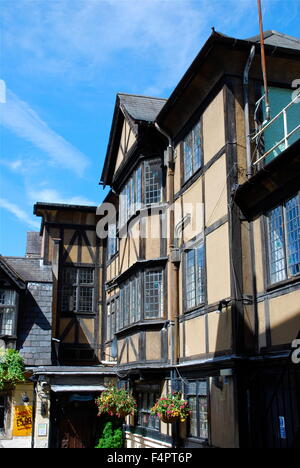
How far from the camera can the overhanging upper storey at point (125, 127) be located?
653 inches

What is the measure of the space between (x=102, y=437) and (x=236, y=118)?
10.6 m

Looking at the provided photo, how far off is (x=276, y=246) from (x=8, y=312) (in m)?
11.7

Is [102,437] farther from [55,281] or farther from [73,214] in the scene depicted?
[73,214]

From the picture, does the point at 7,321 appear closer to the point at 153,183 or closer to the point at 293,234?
the point at 153,183

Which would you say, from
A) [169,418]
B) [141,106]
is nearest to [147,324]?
[169,418]

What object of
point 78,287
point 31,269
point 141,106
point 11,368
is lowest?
point 11,368

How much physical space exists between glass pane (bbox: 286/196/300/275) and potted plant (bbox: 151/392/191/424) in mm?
4339

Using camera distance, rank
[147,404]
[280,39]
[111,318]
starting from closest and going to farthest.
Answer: [280,39] < [147,404] < [111,318]

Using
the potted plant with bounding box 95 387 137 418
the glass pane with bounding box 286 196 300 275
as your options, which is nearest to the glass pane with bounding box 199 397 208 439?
the glass pane with bounding box 286 196 300 275

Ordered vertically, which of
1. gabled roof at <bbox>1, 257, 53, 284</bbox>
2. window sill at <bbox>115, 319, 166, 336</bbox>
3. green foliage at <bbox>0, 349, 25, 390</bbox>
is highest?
gabled roof at <bbox>1, 257, 53, 284</bbox>

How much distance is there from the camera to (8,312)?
18.9 m

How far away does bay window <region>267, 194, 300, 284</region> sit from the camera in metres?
9.27

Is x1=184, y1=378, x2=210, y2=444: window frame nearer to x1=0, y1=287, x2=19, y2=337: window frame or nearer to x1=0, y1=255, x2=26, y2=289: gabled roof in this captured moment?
x1=0, y1=287, x2=19, y2=337: window frame

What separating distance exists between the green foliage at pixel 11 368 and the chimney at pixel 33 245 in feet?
35.7
